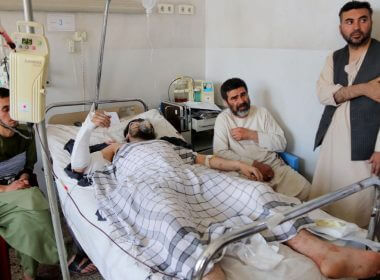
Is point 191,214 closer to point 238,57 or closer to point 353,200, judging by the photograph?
point 353,200

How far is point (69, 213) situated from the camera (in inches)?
76.8

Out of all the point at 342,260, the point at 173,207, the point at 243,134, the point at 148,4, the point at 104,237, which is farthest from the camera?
the point at 148,4

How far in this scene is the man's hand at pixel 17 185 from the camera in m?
1.89

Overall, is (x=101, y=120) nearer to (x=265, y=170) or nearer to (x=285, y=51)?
(x=265, y=170)

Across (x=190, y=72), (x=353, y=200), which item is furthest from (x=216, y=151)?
(x=190, y=72)

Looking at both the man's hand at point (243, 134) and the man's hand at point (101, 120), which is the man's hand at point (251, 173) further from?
the man's hand at point (101, 120)

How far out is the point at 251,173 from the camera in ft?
6.62

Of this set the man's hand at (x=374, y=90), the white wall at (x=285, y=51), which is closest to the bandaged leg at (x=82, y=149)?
the man's hand at (x=374, y=90)

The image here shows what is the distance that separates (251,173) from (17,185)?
1299 millimetres

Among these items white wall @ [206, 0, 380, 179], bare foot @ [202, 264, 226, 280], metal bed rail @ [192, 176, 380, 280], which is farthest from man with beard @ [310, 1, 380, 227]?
bare foot @ [202, 264, 226, 280]

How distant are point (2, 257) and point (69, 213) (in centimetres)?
38

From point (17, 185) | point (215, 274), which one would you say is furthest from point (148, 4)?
point (215, 274)

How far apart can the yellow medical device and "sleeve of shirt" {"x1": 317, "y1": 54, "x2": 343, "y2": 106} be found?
155 centimetres

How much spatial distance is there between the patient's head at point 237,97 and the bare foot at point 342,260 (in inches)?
51.4
